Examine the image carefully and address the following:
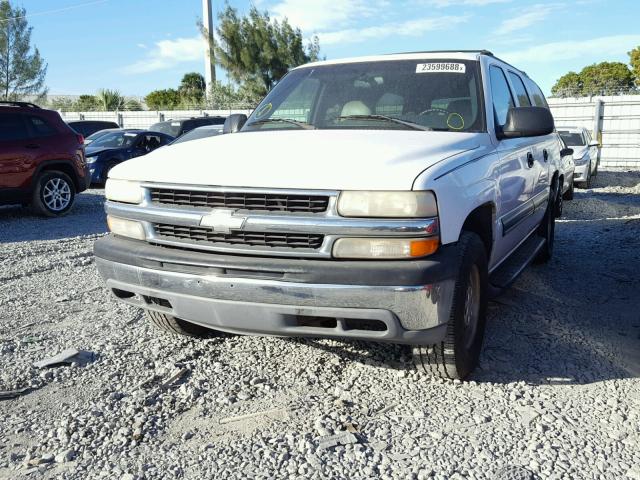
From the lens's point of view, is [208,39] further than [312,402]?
Yes

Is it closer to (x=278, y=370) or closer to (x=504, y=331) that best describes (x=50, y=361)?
(x=278, y=370)

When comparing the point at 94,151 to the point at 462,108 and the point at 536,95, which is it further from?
the point at 462,108

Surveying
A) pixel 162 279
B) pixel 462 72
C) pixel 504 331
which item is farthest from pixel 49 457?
pixel 462 72

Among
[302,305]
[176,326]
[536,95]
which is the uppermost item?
[536,95]

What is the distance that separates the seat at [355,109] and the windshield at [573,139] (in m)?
11.9

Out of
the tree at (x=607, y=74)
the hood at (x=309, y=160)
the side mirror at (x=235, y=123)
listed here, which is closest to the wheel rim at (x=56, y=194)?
the side mirror at (x=235, y=123)

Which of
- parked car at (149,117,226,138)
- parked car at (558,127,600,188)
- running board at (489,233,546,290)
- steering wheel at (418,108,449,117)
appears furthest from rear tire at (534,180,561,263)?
parked car at (149,117,226,138)

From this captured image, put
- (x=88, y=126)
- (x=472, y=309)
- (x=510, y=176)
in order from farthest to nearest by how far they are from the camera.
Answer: (x=88, y=126), (x=510, y=176), (x=472, y=309)

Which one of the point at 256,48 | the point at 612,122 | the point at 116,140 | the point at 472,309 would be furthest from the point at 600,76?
the point at 472,309

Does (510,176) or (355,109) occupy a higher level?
(355,109)

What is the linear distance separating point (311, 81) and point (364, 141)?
4.76 feet

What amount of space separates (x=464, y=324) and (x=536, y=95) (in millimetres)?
3839

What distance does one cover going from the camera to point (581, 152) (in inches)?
550

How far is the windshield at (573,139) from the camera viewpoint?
14.5 meters
